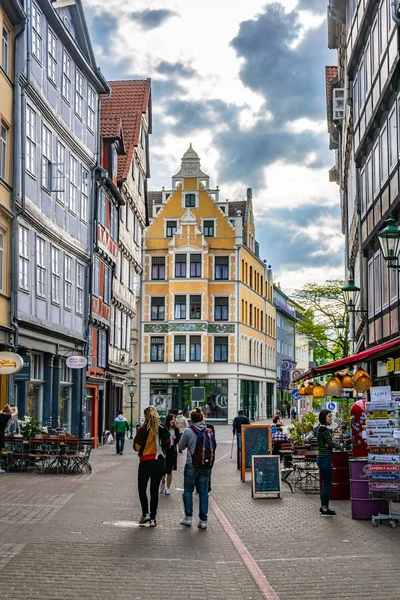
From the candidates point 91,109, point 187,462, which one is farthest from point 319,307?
point 187,462

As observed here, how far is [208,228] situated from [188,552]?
61.0m

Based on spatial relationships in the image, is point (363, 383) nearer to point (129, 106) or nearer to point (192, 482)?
point (192, 482)

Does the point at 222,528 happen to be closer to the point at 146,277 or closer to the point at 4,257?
the point at 4,257

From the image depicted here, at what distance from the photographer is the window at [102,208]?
37406 mm

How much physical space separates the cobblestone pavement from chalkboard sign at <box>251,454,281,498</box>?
0.91 ft

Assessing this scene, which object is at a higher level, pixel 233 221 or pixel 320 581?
pixel 233 221

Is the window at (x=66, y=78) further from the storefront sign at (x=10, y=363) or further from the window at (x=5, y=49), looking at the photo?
the storefront sign at (x=10, y=363)

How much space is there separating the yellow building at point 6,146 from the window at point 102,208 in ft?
39.5

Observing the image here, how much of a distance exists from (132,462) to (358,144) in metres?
12.4

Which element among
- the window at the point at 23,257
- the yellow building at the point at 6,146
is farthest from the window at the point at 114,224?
the yellow building at the point at 6,146

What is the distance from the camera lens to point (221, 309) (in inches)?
2790

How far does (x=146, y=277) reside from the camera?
71.4 meters

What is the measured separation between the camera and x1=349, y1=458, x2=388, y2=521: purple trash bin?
14.3m

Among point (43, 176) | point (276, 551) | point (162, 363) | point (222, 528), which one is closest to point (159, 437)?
point (222, 528)
